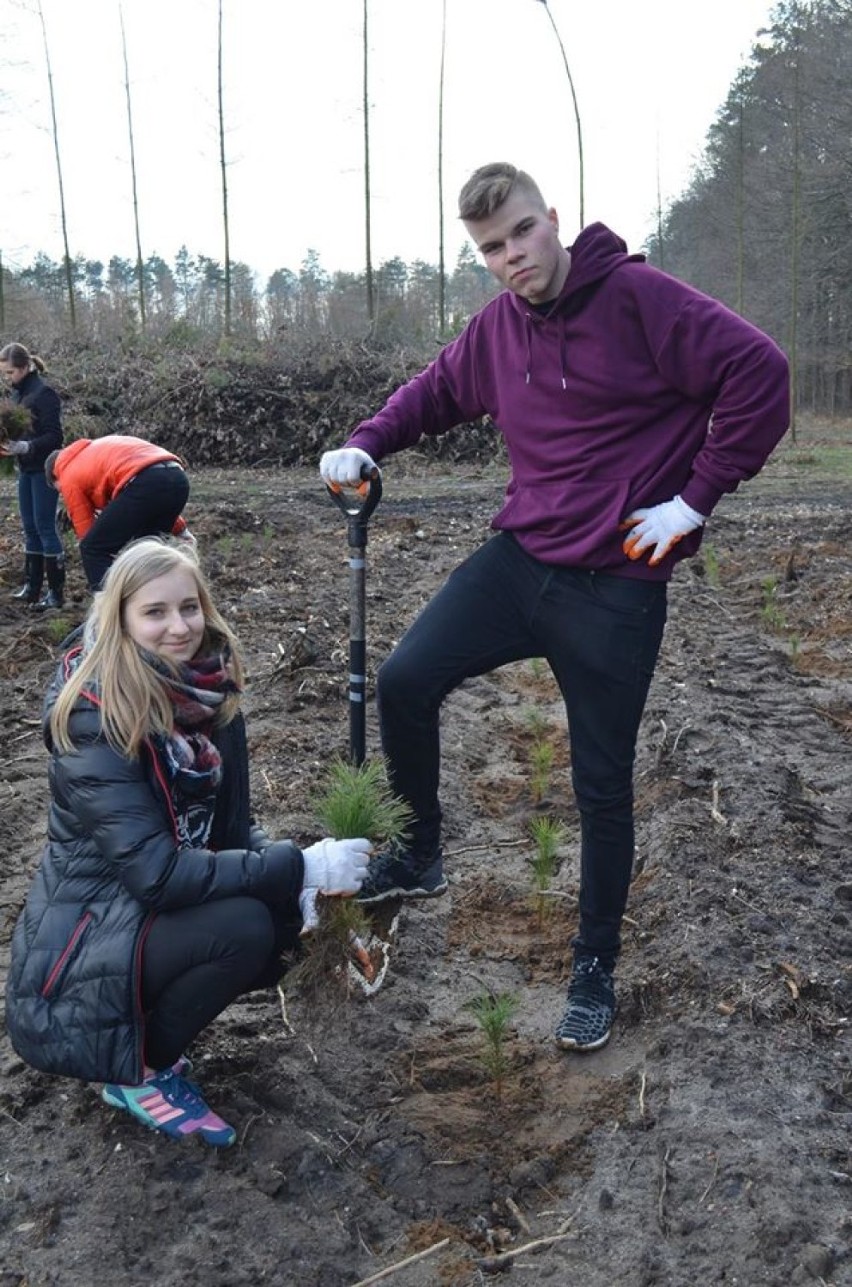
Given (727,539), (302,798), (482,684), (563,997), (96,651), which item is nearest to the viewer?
(96,651)

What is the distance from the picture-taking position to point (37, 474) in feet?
27.8

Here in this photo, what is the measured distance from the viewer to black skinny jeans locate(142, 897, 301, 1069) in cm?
278

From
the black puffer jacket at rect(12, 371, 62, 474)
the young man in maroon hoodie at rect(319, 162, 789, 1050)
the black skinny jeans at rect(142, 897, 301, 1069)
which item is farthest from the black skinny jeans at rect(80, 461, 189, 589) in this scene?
the black skinny jeans at rect(142, 897, 301, 1069)

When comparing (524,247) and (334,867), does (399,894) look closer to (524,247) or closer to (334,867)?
(334,867)

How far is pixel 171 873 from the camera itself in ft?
8.90

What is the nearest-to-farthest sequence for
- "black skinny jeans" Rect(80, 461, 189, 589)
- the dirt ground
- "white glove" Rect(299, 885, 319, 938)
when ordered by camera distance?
1. the dirt ground
2. "white glove" Rect(299, 885, 319, 938)
3. "black skinny jeans" Rect(80, 461, 189, 589)

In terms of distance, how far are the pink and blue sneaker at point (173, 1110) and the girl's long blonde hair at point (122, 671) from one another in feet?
2.82

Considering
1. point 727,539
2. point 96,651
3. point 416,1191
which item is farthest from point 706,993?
point 727,539

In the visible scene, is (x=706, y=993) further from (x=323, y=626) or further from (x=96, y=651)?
(x=323, y=626)

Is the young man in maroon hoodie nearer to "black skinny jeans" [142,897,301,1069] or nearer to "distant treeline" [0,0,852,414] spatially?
"black skinny jeans" [142,897,301,1069]

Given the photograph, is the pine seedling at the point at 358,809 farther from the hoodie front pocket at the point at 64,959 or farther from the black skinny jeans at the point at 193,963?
the hoodie front pocket at the point at 64,959

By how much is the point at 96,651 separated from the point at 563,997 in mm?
1914

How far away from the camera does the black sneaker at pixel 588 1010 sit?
3.33 m

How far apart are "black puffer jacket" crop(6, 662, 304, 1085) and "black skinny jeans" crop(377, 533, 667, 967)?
2.41ft
